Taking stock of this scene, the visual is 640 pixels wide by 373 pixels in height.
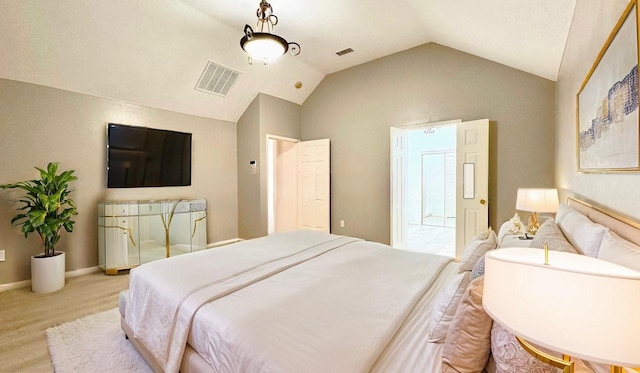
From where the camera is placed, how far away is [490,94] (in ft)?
12.4

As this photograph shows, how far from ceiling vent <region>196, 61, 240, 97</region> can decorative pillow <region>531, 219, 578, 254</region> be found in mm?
4416

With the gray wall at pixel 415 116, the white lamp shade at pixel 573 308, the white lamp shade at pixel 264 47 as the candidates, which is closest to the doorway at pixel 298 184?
the gray wall at pixel 415 116

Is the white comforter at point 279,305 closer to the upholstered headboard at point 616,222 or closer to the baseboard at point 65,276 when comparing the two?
the upholstered headboard at point 616,222

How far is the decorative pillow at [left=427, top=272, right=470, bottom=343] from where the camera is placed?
1.14 m

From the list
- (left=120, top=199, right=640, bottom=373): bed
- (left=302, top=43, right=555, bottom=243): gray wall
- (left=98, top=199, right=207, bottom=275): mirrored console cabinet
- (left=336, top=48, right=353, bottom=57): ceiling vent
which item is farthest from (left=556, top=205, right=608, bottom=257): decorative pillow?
(left=98, top=199, right=207, bottom=275): mirrored console cabinet

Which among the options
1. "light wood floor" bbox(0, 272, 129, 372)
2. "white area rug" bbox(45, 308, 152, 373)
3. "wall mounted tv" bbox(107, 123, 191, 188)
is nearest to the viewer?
"white area rug" bbox(45, 308, 152, 373)

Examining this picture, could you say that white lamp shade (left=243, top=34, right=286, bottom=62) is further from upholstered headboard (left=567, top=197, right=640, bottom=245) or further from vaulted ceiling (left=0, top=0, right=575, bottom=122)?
upholstered headboard (left=567, top=197, right=640, bottom=245)

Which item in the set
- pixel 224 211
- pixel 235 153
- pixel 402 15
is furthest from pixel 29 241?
pixel 402 15

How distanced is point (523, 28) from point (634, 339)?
2.82 metres

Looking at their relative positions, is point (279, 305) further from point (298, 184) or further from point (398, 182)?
point (298, 184)

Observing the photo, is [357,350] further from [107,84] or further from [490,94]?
[107,84]

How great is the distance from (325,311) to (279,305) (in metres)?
0.25

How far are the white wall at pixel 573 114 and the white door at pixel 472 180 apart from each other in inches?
30.2

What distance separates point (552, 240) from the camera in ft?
4.51
